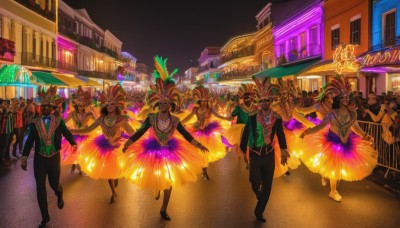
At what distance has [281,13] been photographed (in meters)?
41.7

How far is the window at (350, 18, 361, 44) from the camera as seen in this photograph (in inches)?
870

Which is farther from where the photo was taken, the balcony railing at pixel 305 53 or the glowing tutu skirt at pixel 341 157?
the balcony railing at pixel 305 53

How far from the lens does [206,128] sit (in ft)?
34.4

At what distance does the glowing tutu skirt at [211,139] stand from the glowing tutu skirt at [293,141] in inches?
66.8

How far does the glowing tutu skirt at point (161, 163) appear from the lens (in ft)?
21.2

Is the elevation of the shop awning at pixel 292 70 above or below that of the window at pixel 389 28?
below

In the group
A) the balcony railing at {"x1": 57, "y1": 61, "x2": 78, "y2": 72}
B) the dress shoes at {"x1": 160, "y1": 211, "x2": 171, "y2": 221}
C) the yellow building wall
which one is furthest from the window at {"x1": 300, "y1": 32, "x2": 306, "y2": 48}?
the dress shoes at {"x1": 160, "y1": 211, "x2": 171, "y2": 221}

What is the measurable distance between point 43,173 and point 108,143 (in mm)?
1611

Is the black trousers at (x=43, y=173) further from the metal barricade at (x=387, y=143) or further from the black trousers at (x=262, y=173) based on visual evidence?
the metal barricade at (x=387, y=143)

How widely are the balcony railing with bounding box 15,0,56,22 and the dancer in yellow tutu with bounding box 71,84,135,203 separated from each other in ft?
83.4

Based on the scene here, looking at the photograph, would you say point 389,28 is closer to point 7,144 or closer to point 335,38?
point 335,38

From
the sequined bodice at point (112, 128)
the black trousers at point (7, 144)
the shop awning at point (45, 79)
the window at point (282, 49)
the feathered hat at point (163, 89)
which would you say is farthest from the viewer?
the window at point (282, 49)

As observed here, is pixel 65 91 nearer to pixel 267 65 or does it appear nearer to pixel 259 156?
pixel 267 65

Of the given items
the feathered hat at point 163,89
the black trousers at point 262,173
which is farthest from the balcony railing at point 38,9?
the black trousers at point 262,173
